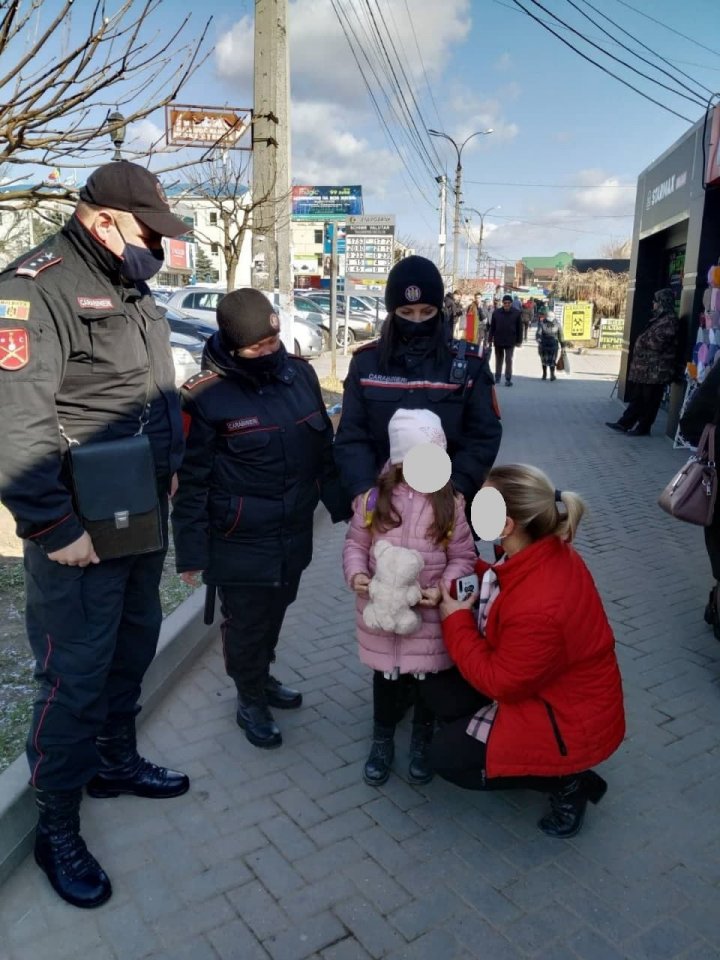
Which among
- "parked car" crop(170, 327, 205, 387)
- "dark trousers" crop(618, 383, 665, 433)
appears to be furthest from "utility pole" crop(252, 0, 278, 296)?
"dark trousers" crop(618, 383, 665, 433)

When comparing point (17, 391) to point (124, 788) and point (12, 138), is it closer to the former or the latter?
point (124, 788)

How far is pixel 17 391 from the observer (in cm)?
199

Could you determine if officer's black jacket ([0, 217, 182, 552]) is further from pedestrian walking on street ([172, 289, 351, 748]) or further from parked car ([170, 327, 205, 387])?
parked car ([170, 327, 205, 387])

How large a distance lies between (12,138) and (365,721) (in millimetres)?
3078

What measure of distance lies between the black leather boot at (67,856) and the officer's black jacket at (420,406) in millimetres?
1502

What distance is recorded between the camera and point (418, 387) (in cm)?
304

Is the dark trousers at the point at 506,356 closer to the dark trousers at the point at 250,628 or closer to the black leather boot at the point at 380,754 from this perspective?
the dark trousers at the point at 250,628

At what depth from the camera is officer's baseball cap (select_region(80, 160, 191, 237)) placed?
2221 mm

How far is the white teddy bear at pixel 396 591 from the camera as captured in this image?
8.24ft

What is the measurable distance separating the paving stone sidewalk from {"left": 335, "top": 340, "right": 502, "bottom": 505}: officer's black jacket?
122cm

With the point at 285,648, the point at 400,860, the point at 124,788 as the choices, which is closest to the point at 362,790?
the point at 400,860

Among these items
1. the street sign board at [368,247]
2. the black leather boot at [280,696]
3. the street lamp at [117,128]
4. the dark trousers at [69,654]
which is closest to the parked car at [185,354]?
the street sign board at [368,247]

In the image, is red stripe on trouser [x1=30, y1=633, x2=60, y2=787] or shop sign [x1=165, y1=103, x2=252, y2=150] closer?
red stripe on trouser [x1=30, y1=633, x2=60, y2=787]

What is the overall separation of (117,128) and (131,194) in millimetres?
1602
